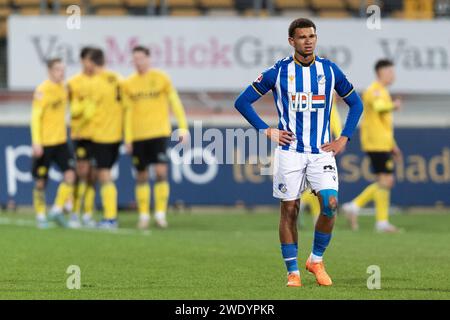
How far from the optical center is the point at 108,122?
16.1 metres

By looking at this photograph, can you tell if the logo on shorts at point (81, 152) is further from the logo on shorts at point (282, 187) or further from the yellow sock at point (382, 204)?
the logo on shorts at point (282, 187)

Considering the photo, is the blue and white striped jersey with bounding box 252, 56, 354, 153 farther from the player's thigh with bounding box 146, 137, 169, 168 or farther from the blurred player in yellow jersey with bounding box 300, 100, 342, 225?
the player's thigh with bounding box 146, 137, 169, 168

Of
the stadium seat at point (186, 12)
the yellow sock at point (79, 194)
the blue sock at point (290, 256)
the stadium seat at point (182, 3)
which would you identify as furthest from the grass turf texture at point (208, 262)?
the stadium seat at point (182, 3)

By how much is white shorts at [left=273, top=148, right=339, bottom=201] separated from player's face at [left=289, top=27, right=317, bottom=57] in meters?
0.76

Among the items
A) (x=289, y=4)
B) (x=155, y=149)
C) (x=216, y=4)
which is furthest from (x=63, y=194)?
(x=289, y=4)

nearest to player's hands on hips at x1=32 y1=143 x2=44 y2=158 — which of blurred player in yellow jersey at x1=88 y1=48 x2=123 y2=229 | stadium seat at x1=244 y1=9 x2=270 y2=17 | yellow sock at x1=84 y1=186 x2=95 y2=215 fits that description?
blurred player in yellow jersey at x1=88 y1=48 x2=123 y2=229

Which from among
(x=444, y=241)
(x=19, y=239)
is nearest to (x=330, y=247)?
(x=444, y=241)

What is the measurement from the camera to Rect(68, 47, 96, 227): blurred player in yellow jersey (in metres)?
16.0

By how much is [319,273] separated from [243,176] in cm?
1095

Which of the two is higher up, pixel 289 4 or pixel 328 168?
pixel 289 4

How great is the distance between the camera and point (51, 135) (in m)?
16.3

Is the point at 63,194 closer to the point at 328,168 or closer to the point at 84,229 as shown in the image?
the point at 84,229

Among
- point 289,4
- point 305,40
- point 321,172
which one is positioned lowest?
point 321,172

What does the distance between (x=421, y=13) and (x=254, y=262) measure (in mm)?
13657
